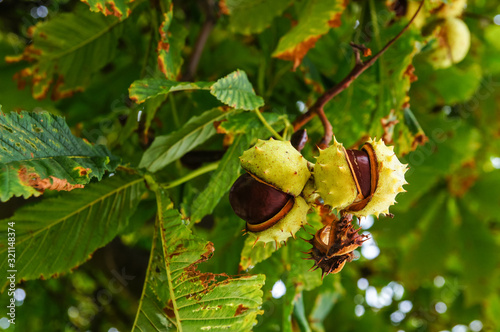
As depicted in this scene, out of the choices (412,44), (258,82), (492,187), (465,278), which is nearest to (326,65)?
(258,82)

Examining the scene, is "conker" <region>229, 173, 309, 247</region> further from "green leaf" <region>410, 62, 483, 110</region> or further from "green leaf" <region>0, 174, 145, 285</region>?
"green leaf" <region>410, 62, 483, 110</region>

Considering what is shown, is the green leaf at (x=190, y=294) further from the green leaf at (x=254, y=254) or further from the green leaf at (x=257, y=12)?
the green leaf at (x=257, y=12)

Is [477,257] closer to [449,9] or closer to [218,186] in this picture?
[449,9]

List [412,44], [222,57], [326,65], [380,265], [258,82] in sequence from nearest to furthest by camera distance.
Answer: [412,44] < [258,82] < [326,65] < [222,57] < [380,265]

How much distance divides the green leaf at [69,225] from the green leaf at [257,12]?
0.62 meters

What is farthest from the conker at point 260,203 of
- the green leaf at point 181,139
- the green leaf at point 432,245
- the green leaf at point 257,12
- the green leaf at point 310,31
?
the green leaf at point 432,245

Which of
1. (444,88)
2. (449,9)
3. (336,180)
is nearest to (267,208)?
(336,180)

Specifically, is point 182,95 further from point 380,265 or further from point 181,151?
point 380,265

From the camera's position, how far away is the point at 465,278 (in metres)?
1.86

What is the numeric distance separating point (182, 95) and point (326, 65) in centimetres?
58

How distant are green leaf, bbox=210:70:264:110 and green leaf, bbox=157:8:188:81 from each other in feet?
0.69

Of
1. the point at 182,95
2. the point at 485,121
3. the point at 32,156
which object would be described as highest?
the point at 32,156

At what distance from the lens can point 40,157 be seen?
737 millimetres

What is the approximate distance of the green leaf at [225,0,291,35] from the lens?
1331 mm
